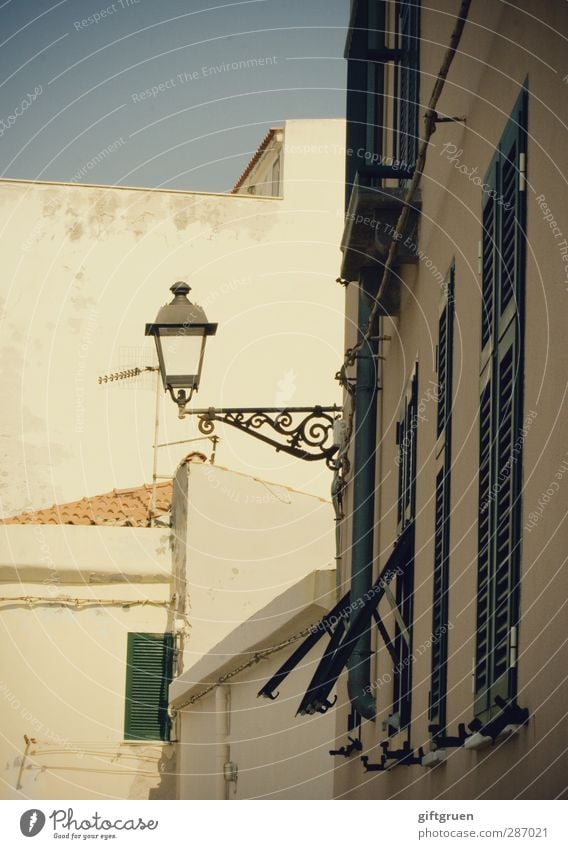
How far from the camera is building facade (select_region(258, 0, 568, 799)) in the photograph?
4383mm

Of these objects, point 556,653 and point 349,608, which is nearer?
point 556,653

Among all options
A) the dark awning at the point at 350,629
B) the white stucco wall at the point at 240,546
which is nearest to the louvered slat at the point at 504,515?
the dark awning at the point at 350,629

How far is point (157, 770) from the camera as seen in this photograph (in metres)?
19.0

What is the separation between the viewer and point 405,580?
774 cm

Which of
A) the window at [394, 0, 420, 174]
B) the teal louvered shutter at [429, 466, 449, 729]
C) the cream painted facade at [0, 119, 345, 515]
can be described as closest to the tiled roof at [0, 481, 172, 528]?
the cream painted facade at [0, 119, 345, 515]

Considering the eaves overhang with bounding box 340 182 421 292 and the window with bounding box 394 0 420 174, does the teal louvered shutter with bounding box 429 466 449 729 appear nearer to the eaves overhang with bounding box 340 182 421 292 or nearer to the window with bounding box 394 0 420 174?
the eaves overhang with bounding box 340 182 421 292

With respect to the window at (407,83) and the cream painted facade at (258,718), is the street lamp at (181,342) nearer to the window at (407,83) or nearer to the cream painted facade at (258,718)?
the window at (407,83)

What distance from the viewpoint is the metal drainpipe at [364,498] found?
29.6 feet

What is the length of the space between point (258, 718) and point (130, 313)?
10.1 metres

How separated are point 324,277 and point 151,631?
6325 mm

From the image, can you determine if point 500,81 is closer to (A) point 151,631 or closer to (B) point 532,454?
(B) point 532,454

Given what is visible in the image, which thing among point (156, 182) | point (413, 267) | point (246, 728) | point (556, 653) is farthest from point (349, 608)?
point (156, 182)

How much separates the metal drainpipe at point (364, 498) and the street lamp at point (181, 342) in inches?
37.0

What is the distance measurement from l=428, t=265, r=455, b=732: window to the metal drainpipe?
234cm
